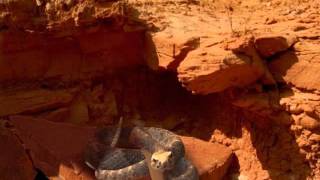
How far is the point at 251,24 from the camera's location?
5301mm

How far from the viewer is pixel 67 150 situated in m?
4.64

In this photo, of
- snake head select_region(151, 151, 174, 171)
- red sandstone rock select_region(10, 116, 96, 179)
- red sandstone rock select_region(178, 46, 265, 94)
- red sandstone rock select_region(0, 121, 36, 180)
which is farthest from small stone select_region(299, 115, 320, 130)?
red sandstone rock select_region(0, 121, 36, 180)

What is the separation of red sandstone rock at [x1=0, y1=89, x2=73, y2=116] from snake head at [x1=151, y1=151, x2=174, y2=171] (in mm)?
1045

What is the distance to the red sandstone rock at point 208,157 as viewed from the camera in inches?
181

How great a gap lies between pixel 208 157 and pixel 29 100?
1.62m

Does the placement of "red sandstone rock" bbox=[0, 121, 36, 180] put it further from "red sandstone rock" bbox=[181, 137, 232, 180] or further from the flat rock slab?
"red sandstone rock" bbox=[181, 137, 232, 180]

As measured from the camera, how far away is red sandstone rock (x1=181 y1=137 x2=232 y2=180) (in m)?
4.59

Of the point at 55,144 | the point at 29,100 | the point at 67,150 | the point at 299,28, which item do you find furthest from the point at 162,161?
the point at 299,28

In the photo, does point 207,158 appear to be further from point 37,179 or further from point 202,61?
point 37,179

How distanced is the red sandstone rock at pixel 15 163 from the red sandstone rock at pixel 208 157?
1.33 metres

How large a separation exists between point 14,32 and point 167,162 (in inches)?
66.3

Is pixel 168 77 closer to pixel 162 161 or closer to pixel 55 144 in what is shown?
pixel 162 161

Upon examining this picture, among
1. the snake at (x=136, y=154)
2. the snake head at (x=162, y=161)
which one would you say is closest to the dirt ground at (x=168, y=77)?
the snake at (x=136, y=154)

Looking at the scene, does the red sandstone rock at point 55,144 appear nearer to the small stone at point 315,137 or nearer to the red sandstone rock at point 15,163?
the red sandstone rock at point 15,163
